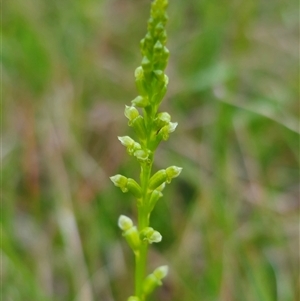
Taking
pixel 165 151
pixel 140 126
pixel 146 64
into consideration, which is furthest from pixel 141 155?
pixel 165 151

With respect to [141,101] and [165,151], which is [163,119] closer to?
[141,101]

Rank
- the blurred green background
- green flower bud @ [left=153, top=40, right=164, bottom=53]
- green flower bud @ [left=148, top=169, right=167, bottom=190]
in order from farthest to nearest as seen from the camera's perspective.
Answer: the blurred green background
green flower bud @ [left=148, top=169, right=167, bottom=190]
green flower bud @ [left=153, top=40, right=164, bottom=53]

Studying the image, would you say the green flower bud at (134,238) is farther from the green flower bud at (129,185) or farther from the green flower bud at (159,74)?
the green flower bud at (159,74)

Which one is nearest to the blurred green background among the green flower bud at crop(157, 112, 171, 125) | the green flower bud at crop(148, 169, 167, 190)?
the green flower bud at crop(148, 169, 167, 190)

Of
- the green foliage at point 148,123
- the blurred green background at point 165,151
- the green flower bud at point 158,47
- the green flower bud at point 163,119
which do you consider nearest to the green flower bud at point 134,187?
the green foliage at point 148,123

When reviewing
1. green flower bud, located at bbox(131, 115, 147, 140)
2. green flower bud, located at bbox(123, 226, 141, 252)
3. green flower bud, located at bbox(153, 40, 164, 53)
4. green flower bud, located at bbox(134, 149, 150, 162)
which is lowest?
green flower bud, located at bbox(123, 226, 141, 252)

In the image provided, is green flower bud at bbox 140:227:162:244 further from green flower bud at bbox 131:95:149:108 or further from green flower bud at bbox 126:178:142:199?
green flower bud at bbox 131:95:149:108

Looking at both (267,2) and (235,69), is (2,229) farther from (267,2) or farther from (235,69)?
(267,2)

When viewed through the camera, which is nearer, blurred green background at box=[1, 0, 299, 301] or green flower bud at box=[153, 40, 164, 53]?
green flower bud at box=[153, 40, 164, 53]

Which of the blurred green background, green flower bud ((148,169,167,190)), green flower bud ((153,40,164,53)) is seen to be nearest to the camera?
green flower bud ((153,40,164,53))
